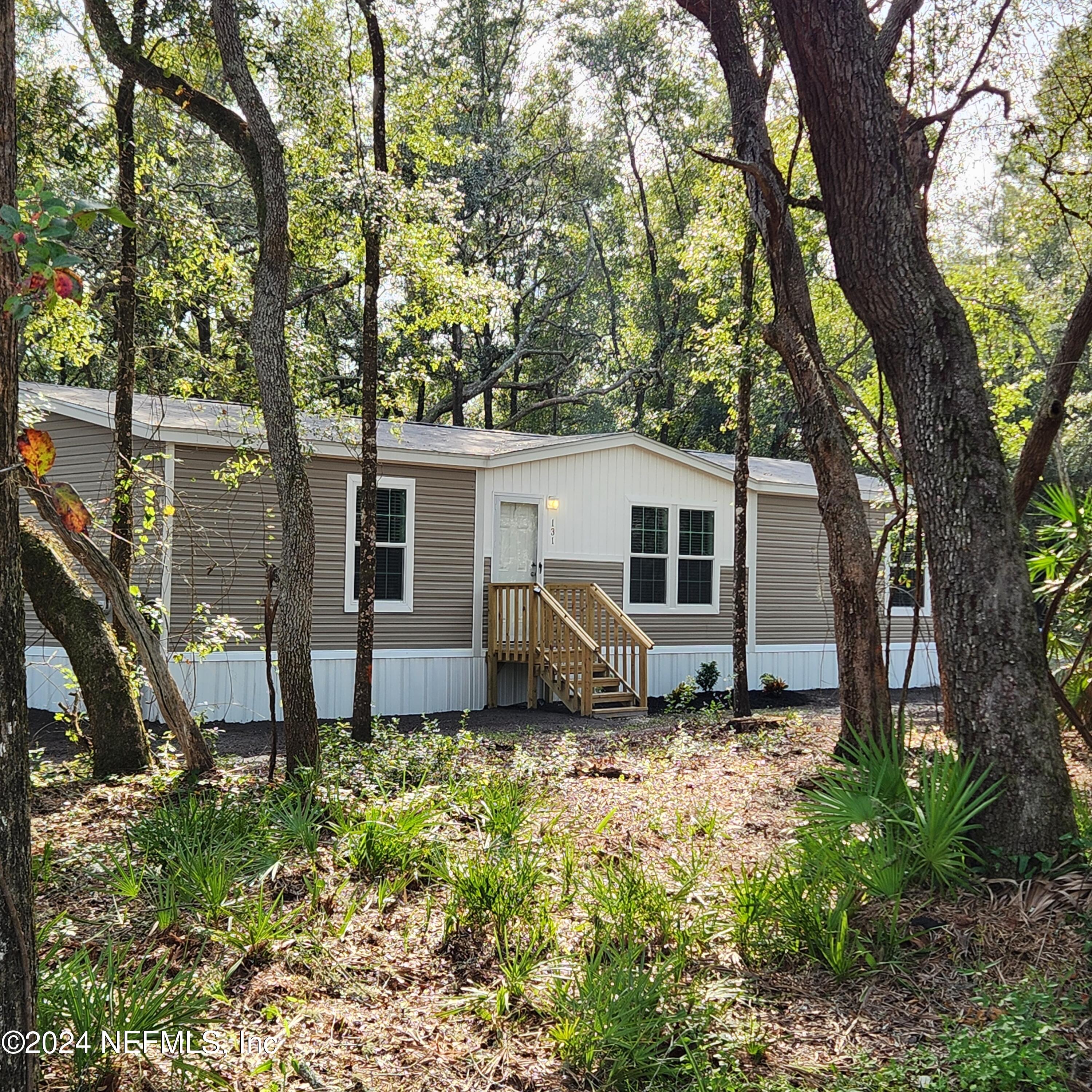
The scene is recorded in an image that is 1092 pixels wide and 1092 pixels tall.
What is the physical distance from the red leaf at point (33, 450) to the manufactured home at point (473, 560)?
612cm

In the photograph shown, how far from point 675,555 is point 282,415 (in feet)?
30.0

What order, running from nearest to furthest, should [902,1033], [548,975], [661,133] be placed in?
[902,1033], [548,975], [661,133]

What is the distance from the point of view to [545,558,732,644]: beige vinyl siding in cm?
1365

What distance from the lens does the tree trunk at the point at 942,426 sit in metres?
4.32

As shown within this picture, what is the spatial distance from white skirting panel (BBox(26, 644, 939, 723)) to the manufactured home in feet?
0.08

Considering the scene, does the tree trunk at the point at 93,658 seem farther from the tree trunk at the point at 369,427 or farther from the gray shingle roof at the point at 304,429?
the tree trunk at the point at 369,427

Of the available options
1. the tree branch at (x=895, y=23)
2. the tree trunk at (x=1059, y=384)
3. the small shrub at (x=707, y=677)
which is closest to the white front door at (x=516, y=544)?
the small shrub at (x=707, y=677)

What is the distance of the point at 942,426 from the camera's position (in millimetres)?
4637

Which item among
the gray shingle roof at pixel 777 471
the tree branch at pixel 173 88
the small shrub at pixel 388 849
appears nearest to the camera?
the small shrub at pixel 388 849

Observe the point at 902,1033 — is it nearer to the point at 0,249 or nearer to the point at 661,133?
the point at 0,249

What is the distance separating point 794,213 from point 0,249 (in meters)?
11.5

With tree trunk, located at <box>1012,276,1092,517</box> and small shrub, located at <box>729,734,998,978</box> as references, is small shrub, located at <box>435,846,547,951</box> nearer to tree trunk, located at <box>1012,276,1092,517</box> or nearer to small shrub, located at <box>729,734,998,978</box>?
small shrub, located at <box>729,734,998,978</box>

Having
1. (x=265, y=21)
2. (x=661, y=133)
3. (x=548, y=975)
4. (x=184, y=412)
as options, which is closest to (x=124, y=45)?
(x=265, y=21)

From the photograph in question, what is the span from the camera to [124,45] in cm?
730
